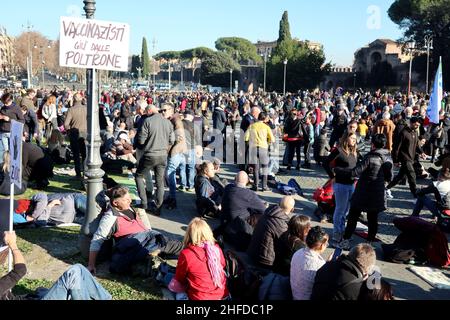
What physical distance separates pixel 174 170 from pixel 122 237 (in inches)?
151

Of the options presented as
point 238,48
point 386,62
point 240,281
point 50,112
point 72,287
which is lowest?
point 240,281

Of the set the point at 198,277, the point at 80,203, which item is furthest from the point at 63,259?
the point at 198,277

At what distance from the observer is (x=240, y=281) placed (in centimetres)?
527

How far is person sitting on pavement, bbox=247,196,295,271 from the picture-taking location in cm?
594

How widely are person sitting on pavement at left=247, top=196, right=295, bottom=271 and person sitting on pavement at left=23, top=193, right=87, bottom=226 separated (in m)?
3.17

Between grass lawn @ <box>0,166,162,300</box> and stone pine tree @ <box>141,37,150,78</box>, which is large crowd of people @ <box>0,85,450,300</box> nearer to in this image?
grass lawn @ <box>0,166,162,300</box>

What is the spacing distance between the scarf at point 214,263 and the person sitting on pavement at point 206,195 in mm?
3548

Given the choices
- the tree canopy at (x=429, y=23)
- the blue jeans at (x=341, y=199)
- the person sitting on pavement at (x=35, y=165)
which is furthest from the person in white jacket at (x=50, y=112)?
the tree canopy at (x=429, y=23)

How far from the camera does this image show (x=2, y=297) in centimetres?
416

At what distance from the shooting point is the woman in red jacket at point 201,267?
15.8 feet

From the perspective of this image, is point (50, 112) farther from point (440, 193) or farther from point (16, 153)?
point (440, 193)

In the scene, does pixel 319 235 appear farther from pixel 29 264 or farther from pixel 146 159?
pixel 146 159
